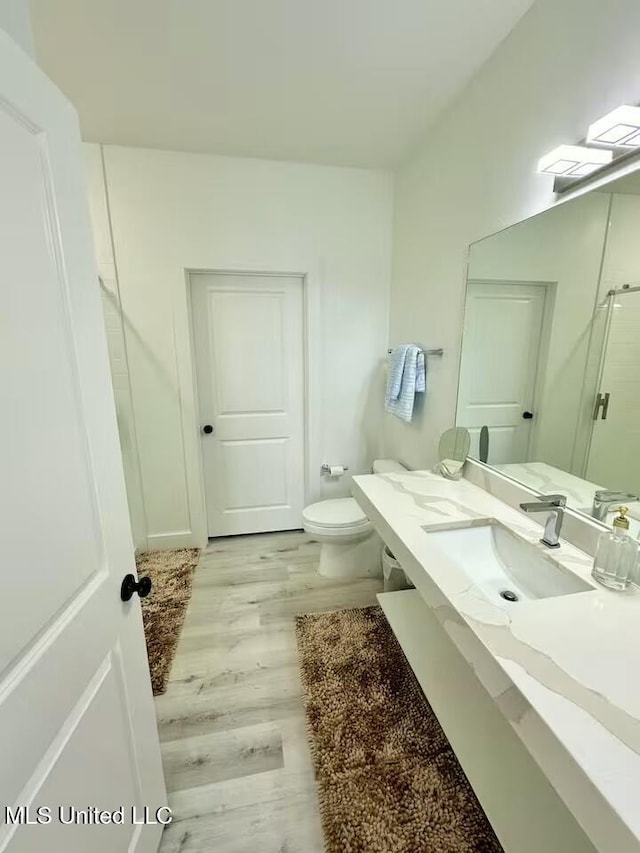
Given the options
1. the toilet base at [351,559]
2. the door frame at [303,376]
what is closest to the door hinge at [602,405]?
the toilet base at [351,559]

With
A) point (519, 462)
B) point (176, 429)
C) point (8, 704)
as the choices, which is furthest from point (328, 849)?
point (176, 429)

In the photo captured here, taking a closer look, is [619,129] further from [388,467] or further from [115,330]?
[115,330]

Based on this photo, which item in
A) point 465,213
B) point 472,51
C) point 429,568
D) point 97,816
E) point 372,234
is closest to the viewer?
point 97,816

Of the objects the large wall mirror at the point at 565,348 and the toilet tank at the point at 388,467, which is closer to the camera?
the large wall mirror at the point at 565,348

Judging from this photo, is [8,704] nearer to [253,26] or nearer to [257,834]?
[257,834]

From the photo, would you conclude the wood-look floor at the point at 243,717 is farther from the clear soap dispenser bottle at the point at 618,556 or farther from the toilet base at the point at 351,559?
the clear soap dispenser bottle at the point at 618,556

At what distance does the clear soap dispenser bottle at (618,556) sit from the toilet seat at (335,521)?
127 centimetres

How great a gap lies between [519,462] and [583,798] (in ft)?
3.52

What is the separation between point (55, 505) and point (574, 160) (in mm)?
1600

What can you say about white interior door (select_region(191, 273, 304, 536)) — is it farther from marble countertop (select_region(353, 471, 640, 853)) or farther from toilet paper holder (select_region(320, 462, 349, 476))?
marble countertop (select_region(353, 471, 640, 853))

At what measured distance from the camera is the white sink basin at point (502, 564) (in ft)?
3.52

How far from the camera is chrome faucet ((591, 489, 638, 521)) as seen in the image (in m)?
1.02

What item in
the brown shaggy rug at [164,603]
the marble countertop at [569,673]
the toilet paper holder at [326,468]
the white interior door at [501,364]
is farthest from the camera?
the toilet paper holder at [326,468]

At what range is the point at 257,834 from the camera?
107 cm
